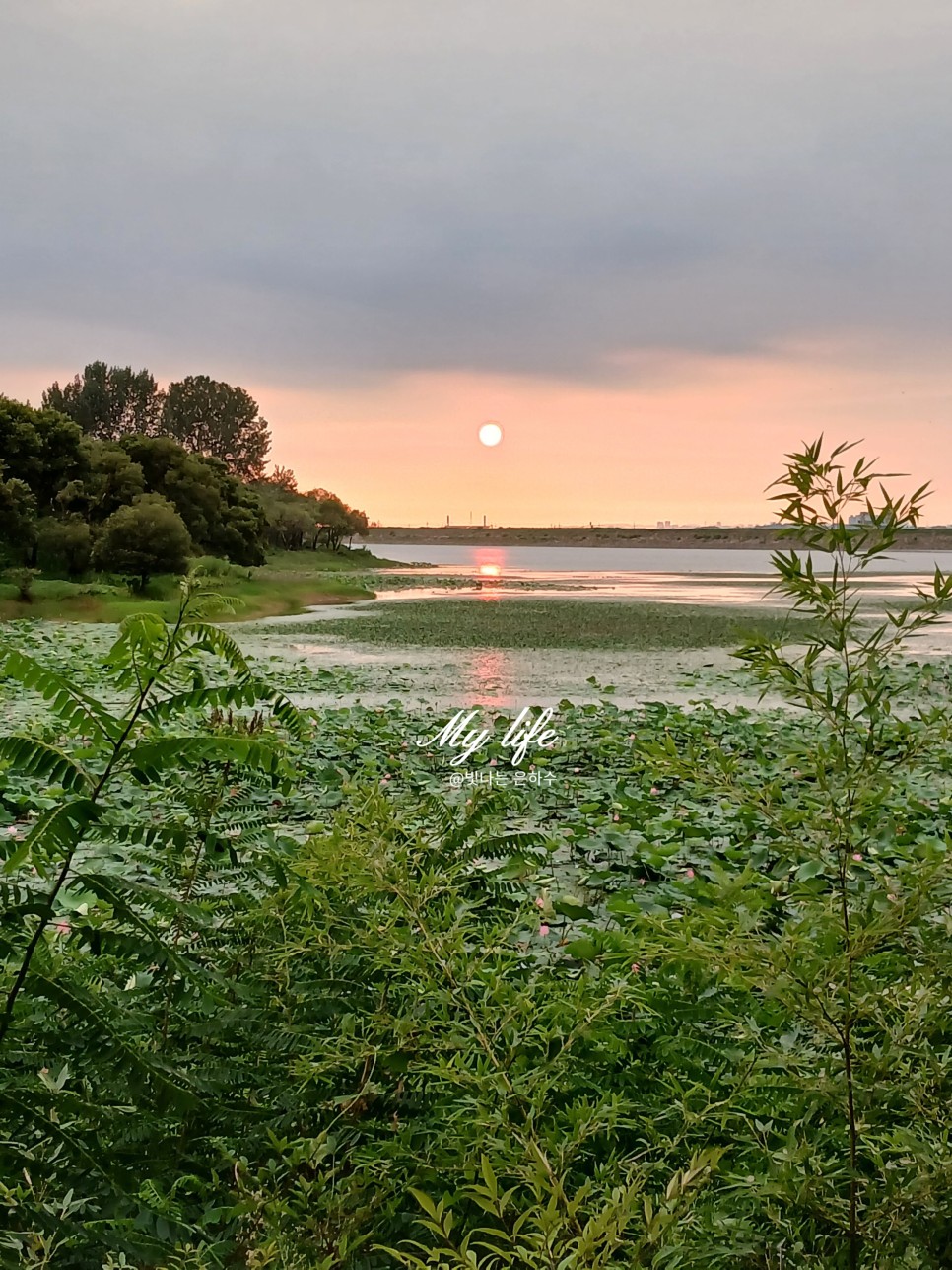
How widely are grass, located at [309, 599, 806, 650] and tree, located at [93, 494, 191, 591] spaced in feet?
15.5

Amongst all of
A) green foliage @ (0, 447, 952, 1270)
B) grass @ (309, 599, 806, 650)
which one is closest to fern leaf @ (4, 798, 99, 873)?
green foliage @ (0, 447, 952, 1270)

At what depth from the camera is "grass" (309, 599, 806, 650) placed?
14.3m

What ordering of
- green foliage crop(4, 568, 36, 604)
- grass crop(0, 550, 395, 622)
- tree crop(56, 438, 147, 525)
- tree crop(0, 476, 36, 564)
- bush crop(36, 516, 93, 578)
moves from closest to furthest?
1. grass crop(0, 550, 395, 622)
2. green foliage crop(4, 568, 36, 604)
3. tree crop(0, 476, 36, 564)
4. bush crop(36, 516, 93, 578)
5. tree crop(56, 438, 147, 525)

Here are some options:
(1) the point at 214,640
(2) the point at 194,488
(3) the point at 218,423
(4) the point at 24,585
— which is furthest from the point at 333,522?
(1) the point at 214,640

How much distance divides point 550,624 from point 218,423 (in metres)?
37.4

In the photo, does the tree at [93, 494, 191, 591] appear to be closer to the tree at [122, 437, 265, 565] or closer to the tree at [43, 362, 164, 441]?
the tree at [122, 437, 265, 565]

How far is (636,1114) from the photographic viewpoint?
4.41 feet

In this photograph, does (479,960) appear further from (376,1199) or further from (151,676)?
(151,676)

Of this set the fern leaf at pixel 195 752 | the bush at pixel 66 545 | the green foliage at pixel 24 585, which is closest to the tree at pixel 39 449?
the bush at pixel 66 545

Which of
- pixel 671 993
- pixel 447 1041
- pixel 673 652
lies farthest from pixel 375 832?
pixel 673 652

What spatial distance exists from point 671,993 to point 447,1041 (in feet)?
2.19

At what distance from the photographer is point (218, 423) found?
4950cm

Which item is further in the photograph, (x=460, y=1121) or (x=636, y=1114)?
(x=636, y=1114)

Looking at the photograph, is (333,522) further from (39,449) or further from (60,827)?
(60,827)
